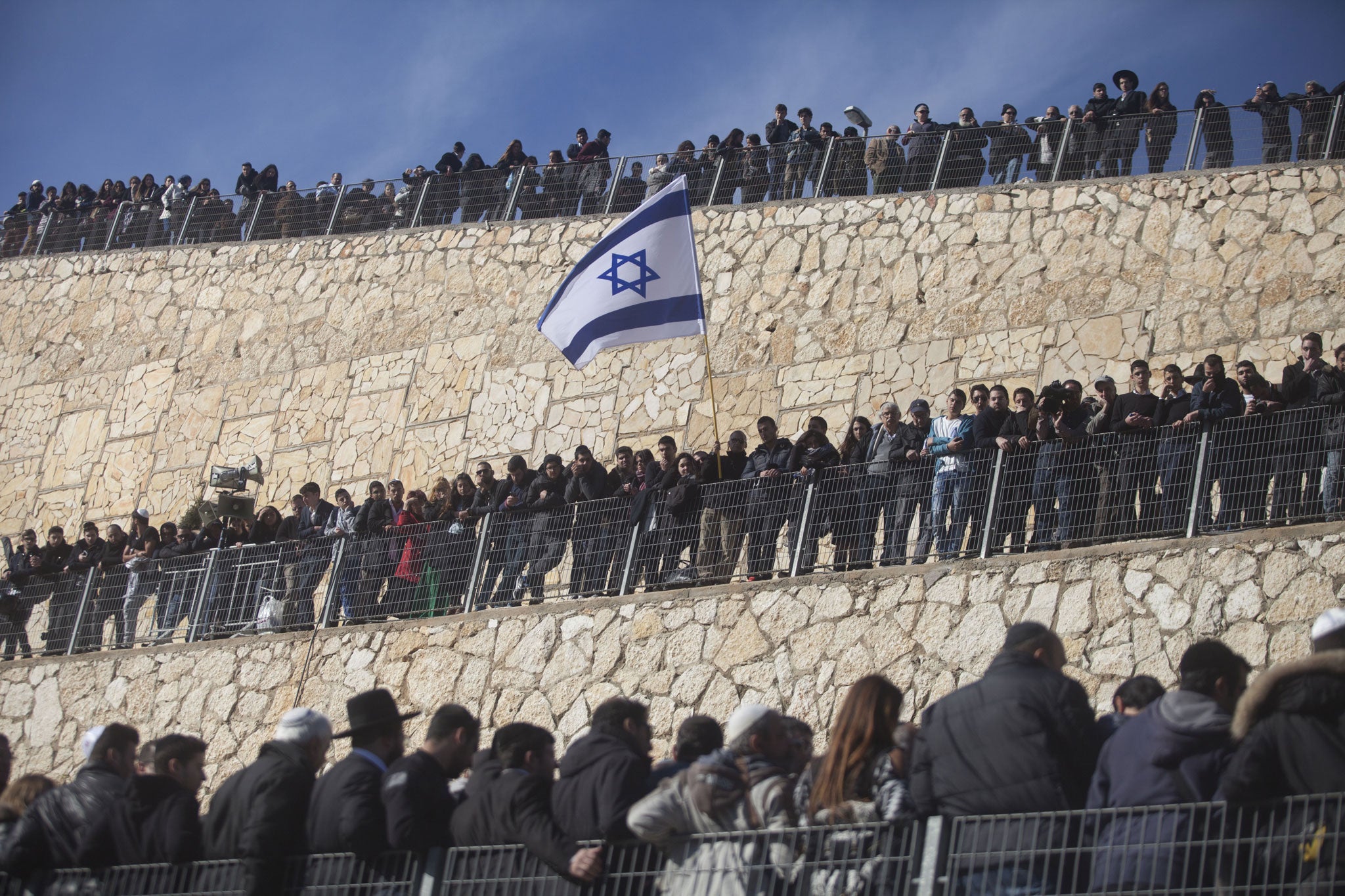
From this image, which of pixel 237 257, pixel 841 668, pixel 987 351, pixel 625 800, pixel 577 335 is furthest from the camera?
pixel 237 257

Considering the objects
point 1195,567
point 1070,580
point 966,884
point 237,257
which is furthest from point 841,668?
point 237,257

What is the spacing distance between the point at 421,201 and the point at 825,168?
6089 millimetres

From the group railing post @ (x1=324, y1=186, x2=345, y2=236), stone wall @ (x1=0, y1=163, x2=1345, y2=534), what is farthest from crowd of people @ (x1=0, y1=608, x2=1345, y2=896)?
railing post @ (x1=324, y1=186, x2=345, y2=236)

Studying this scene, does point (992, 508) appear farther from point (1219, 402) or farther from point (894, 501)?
point (1219, 402)

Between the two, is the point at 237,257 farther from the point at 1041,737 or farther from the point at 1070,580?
the point at 1041,737

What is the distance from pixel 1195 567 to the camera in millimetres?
9570

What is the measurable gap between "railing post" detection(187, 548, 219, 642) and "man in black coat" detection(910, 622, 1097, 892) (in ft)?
32.3

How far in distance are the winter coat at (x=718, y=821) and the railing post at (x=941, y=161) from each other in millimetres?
11881

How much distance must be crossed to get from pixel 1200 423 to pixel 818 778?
538 centimetres

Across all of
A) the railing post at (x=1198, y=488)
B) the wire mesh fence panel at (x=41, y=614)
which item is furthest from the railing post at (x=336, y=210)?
the railing post at (x=1198, y=488)

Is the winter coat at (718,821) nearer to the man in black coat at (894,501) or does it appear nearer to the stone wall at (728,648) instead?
the stone wall at (728,648)

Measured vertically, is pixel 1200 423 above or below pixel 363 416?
below

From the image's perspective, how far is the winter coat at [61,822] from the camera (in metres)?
7.18

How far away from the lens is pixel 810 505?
443 inches
